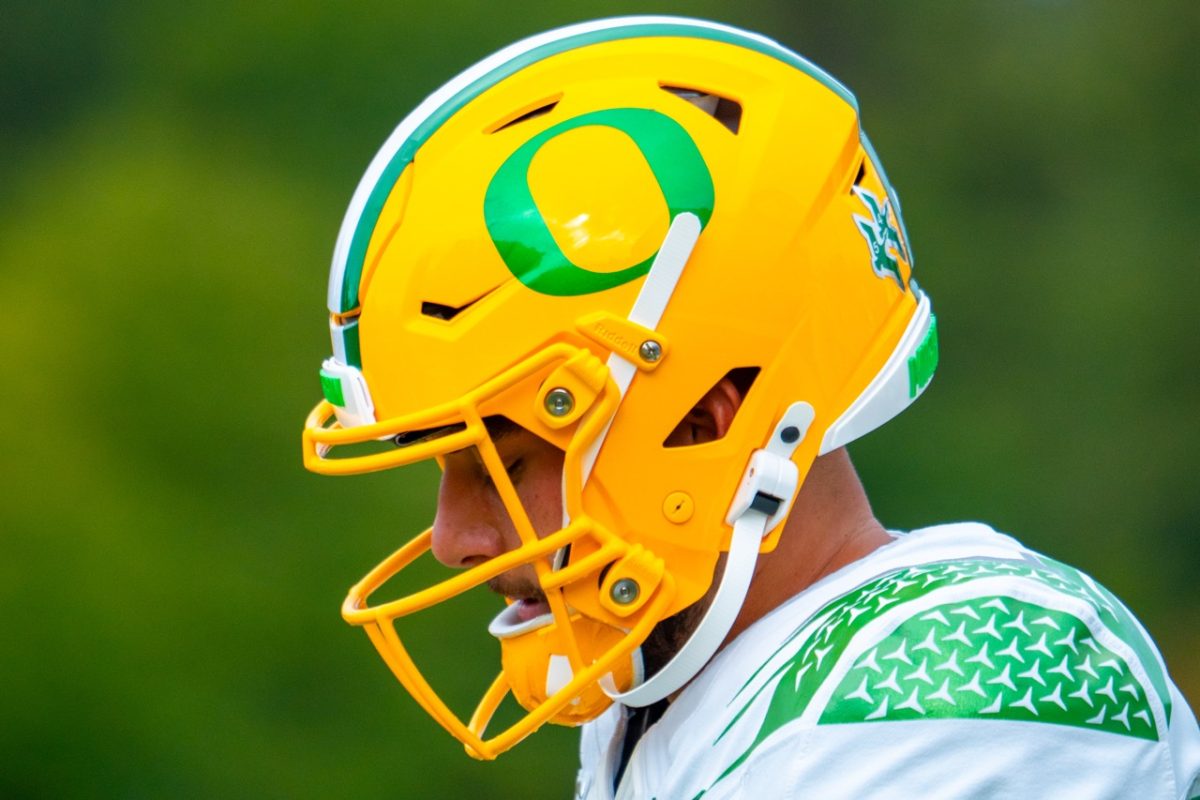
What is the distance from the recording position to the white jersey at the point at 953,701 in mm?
972

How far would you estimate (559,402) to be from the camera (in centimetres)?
116

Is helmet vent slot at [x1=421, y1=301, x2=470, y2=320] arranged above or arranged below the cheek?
above

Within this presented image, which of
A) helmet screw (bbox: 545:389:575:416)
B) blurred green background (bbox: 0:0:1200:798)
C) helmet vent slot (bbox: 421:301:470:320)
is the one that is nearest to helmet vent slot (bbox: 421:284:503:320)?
helmet vent slot (bbox: 421:301:470:320)

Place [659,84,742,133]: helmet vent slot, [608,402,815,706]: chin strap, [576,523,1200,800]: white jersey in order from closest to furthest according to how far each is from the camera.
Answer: [576,523,1200,800]: white jersey → [608,402,815,706]: chin strap → [659,84,742,133]: helmet vent slot

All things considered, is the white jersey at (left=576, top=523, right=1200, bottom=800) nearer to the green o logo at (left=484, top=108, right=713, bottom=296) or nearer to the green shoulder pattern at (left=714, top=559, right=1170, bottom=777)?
the green shoulder pattern at (left=714, top=559, right=1170, bottom=777)

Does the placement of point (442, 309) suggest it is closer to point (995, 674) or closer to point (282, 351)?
point (995, 674)

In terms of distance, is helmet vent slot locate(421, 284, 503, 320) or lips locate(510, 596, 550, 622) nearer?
helmet vent slot locate(421, 284, 503, 320)

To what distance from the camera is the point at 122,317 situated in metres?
2.81

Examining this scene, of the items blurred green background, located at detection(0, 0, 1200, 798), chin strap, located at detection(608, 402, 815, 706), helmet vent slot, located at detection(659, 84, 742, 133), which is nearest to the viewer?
chin strap, located at detection(608, 402, 815, 706)

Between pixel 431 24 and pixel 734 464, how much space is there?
2012 mm

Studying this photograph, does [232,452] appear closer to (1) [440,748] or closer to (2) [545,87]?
(1) [440,748]

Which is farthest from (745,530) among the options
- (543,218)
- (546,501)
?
(543,218)

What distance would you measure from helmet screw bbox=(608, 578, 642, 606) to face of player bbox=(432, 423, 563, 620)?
8 cm

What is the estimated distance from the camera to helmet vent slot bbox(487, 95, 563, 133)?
124cm
